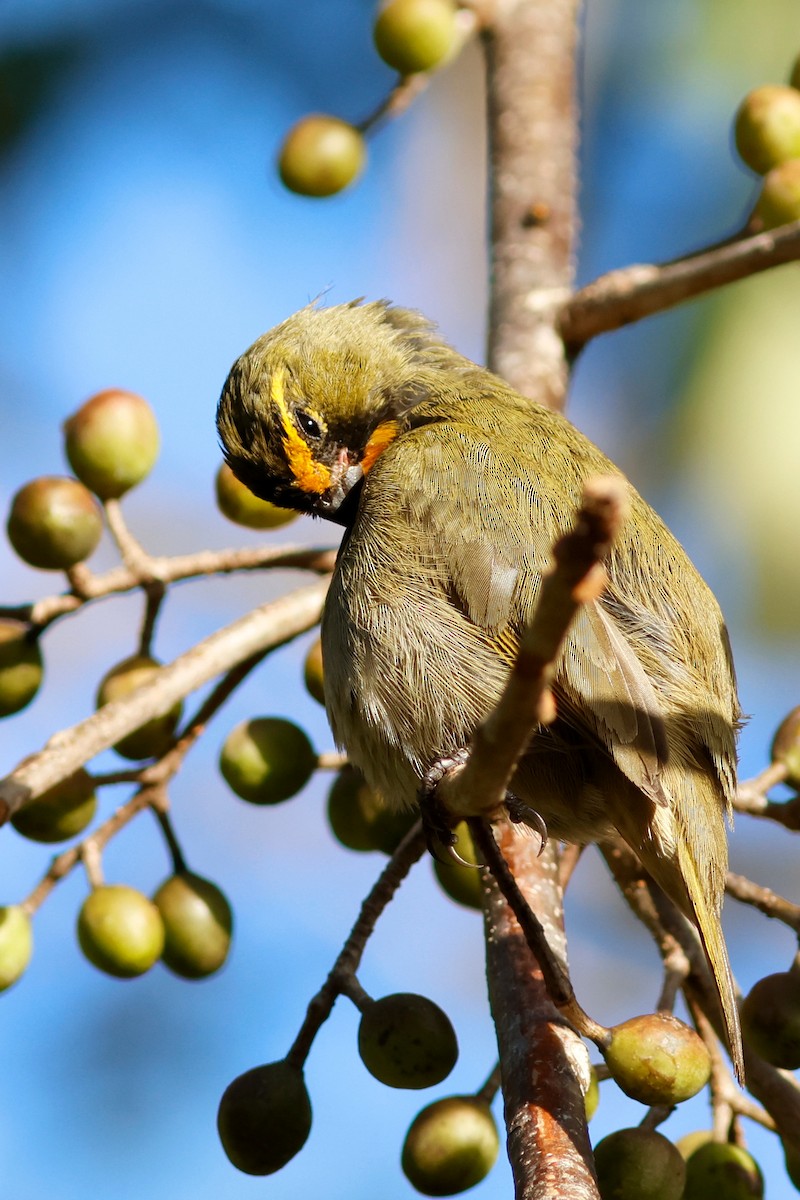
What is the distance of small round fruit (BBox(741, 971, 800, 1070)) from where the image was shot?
102 inches

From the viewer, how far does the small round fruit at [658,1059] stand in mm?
2354

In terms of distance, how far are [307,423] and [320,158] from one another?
31.3 inches

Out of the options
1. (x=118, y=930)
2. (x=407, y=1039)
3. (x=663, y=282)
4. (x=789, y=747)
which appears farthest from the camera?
(x=663, y=282)

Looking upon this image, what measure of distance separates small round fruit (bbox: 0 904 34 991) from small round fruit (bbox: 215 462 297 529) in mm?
1134

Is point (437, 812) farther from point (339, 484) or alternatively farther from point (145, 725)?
point (339, 484)

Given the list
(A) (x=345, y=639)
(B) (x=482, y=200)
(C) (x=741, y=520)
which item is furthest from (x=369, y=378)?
(B) (x=482, y=200)

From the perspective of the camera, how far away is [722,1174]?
2.71 metres

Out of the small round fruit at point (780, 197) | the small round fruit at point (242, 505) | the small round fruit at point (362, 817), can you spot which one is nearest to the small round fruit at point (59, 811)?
the small round fruit at point (362, 817)

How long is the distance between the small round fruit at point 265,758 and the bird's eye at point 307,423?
744mm

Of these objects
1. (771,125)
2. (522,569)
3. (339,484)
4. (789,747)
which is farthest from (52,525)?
(771,125)

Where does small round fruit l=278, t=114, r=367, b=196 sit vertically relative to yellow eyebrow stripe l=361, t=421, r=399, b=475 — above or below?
above

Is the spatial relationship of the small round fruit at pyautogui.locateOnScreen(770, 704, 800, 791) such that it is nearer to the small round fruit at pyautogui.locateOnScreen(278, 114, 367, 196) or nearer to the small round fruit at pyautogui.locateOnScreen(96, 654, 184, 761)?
the small round fruit at pyautogui.locateOnScreen(96, 654, 184, 761)

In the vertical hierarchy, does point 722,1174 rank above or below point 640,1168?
below

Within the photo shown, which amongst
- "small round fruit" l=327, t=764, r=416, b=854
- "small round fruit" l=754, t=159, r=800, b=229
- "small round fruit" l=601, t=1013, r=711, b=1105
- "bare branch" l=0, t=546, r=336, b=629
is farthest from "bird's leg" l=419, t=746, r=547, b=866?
"small round fruit" l=754, t=159, r=800, b=229
